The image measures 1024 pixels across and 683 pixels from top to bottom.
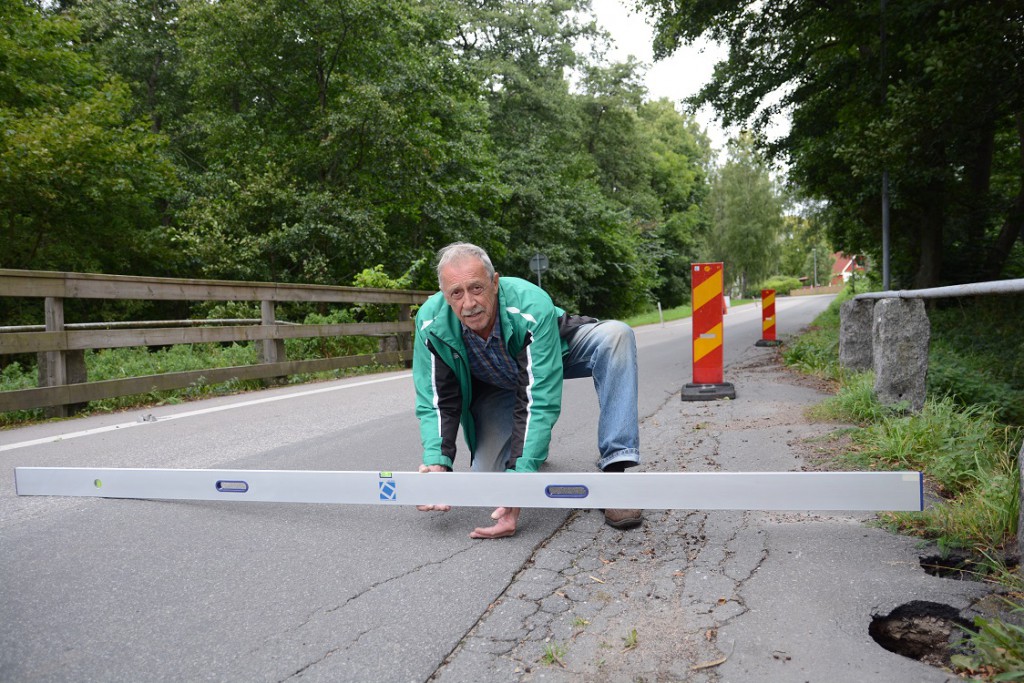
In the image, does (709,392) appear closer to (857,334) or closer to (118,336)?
(857,334)

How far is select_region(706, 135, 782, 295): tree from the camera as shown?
64750 mm

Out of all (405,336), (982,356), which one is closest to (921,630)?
(982,356)

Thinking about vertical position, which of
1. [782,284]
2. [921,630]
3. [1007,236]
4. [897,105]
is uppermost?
[897,105]

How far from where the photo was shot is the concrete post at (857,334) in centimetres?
653

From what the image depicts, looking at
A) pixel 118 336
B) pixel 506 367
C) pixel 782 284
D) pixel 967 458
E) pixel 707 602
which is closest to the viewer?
pixel 707 602

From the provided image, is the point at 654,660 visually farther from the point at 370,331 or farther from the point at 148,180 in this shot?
the point at 148,180

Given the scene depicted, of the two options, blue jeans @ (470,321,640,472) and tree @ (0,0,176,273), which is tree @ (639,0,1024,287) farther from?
tree @ (0,0,176,273)

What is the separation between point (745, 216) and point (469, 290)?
6663 cm

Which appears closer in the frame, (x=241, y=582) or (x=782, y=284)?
(x=241, y=582)

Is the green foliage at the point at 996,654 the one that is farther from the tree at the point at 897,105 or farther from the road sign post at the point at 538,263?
the road sign post at the point at 538,263

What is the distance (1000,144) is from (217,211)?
19.1 metres

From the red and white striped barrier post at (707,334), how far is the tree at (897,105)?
6193mm

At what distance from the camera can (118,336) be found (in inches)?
255

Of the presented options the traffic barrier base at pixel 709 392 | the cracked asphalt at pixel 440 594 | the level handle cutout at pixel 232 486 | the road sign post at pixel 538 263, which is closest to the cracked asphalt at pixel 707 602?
the cracked asphalt at pixel 440 594
